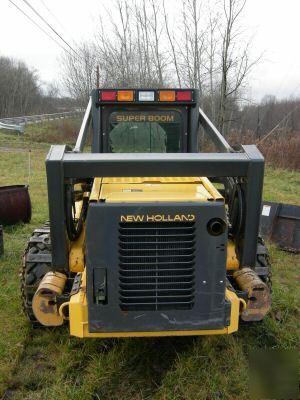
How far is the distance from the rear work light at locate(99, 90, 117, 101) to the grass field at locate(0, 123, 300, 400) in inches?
88.0

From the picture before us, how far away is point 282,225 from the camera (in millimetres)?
6168

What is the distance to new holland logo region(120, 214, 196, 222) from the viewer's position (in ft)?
8.66

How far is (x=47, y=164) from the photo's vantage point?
2717 millimetres

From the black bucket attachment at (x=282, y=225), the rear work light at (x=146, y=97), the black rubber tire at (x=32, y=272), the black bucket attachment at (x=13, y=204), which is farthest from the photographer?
the black bucket attachment at (x=13, y=204)

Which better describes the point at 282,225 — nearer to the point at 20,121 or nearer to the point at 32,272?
the point at 32,272

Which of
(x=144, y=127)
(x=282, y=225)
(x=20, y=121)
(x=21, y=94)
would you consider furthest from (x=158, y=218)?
(x=21, y=94)

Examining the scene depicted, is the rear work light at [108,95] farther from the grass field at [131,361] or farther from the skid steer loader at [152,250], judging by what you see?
the grass field at [131,361]

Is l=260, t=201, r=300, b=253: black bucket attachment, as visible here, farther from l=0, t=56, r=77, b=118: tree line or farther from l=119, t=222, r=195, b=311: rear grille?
l=0, t=56, r=77, b=118: tree line

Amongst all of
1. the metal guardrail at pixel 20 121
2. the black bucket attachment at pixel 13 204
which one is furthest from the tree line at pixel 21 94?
the black bucket attachment at pixel 13 204

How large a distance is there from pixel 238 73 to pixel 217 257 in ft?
34.8

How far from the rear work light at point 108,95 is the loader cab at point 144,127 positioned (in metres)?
0.05

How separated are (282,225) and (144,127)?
3.01 meters

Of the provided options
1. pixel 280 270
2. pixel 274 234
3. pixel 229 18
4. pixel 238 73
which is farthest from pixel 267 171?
pixel 280 270

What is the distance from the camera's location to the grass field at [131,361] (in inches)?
115
